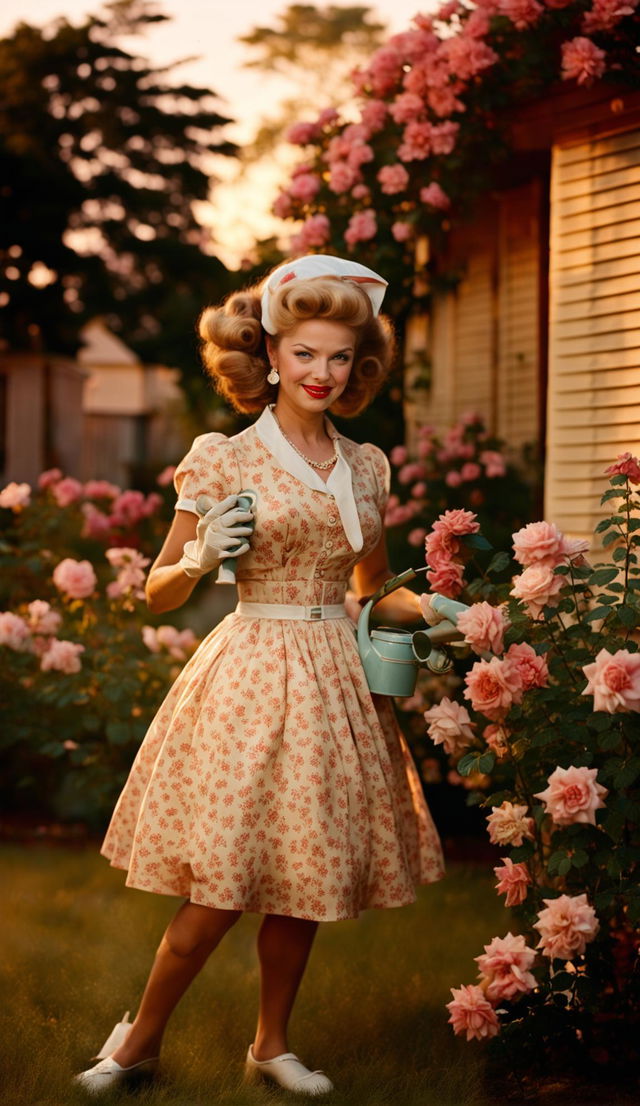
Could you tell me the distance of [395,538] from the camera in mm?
6234

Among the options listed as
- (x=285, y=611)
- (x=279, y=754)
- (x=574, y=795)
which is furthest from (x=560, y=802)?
(x=285, y=611)

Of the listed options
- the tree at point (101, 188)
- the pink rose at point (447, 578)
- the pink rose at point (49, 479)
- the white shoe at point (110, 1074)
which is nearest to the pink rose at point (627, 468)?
the pink rose at point (447, 578)

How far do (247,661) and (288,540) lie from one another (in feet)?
0.98

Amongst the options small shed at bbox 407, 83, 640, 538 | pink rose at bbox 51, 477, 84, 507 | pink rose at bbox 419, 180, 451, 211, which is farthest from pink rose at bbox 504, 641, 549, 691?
pink rose at bbox 51, 477, 84, 507

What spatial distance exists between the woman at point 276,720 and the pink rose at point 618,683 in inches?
24.0

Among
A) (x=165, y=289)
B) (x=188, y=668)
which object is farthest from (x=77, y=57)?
(x=188, y=668)

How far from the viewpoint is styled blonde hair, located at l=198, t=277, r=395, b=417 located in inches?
127

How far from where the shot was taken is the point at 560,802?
9.53 ft

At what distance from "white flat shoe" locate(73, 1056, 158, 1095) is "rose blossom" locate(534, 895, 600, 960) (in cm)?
97

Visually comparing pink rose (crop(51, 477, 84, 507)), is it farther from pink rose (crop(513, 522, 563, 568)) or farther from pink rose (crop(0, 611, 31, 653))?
pink rose (crop(513, 522, 563, 568))

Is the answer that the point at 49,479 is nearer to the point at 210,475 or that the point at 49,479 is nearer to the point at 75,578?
the point at 75,578

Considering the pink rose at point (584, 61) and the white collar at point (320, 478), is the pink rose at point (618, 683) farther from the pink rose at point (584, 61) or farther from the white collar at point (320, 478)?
the pink rose at point (584, 61)

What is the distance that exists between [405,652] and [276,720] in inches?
14.5

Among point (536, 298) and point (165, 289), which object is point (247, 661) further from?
point (165, 289)
